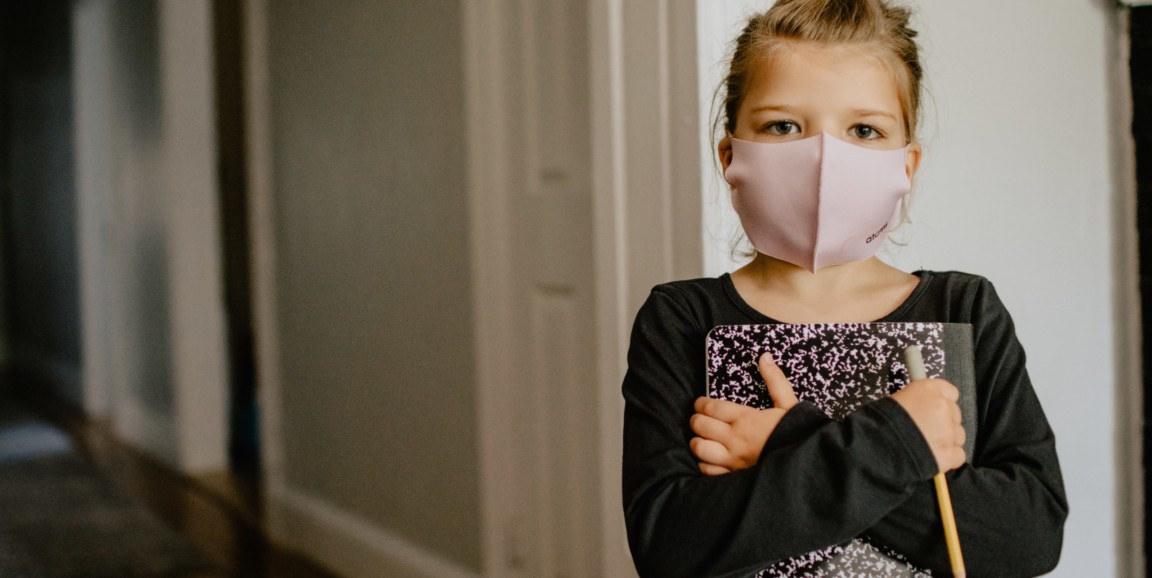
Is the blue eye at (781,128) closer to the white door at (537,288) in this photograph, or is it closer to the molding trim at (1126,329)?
the molding trim at (1126,329)

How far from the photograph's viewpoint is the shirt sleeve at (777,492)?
2.16 feet

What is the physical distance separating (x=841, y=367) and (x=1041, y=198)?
0.67 metres

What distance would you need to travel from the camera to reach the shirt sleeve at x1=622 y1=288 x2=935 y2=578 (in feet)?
2.16

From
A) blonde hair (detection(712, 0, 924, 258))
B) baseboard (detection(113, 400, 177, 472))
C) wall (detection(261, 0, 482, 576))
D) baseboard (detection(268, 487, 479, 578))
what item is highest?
blonde hair (detection(712, 0, 924, 258))

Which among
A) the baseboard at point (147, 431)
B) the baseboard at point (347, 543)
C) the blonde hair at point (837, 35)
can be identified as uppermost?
the blonde hair at point (837, 35)

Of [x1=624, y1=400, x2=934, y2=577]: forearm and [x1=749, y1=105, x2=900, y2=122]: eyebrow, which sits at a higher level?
[x1=749, y1=105, x2=900, y2=122]: eyebrow

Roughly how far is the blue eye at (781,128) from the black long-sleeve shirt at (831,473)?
0.12 meters

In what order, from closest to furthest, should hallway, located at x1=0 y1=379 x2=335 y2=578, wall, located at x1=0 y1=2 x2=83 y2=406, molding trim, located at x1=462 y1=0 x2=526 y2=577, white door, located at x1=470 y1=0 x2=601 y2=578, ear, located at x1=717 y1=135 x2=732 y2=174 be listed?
1. ear, located at x1=717 y1=135 x2=732 y2=174
2. white door, located at x1=470 y1=0 x2=601 y2=578
3. molding trim, located at x1=462 y1=0 x2=526 y2=577
4. hallway, located at x1=0 y1=379 x2=335 y2=578
5. wall, located at x1=0 y1=2 x2=83 y2=406

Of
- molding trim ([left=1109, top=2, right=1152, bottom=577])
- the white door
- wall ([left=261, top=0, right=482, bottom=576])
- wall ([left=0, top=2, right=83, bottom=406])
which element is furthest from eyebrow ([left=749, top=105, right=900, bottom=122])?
wall ([left=0, top=2, right=83, bottom=406])

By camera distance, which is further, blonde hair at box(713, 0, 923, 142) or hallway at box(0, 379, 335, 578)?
hallway at box(0, 379, 335, 578)

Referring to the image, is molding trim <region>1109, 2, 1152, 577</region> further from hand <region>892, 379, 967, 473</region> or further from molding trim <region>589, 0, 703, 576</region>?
hand <region>892, 379, 967, 473</region>

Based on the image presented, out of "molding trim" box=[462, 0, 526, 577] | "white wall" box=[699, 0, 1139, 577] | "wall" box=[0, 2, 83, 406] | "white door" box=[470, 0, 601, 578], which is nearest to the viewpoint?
"white wall" box=[699, 0, 1139, 577]

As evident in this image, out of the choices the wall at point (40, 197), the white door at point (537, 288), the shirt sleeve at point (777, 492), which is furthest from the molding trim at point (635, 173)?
the wall at point (40, 197)

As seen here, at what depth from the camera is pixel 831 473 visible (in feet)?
2.18
